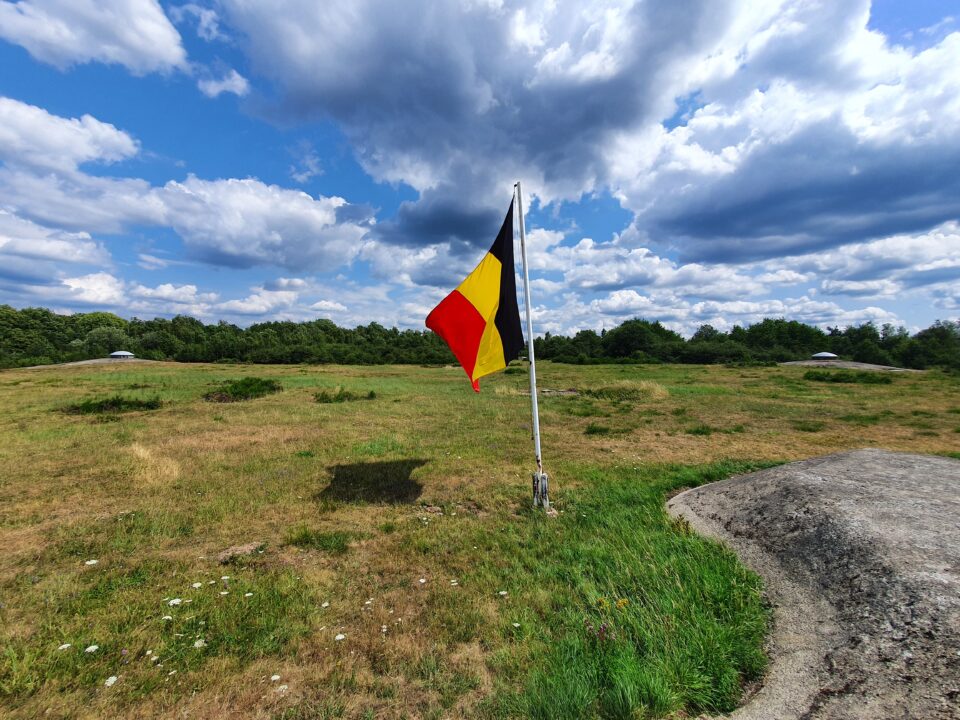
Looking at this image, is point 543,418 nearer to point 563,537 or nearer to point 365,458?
point 365,458

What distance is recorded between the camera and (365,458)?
13.2 meters

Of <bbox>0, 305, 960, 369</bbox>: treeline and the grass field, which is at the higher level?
<bbox>0, 305, 960, 369</bbox>: treeline

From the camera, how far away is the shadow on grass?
976 cm

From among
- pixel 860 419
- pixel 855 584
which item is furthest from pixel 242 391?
pixel 860 419

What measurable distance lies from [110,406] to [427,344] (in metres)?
94.3

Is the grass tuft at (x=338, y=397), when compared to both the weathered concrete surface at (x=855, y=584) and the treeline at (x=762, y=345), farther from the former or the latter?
the treeline at (x=762, y=345)

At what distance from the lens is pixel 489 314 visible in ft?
28.8

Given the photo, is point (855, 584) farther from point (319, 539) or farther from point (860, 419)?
point (860, 419)

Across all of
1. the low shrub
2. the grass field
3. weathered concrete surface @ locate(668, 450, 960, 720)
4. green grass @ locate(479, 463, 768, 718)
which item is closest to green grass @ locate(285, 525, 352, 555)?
the grass field

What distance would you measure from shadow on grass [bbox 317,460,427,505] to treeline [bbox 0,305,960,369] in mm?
70370

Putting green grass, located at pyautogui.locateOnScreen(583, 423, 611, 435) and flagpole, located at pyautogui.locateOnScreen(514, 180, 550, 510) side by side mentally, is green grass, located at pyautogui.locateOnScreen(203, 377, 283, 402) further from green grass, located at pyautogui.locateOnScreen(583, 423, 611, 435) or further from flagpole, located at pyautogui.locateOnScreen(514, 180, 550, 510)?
flagpole, located at pyautogui.locateOnScreen(514, 180, 550, 510)

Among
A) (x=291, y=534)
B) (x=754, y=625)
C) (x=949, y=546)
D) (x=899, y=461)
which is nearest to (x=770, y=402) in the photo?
(x=899, y=461)

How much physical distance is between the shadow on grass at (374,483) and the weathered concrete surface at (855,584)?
628 cm

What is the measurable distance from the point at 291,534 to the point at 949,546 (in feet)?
30.6
